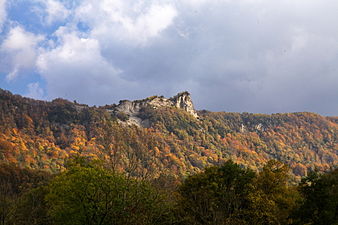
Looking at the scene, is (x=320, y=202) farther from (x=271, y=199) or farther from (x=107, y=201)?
(x=107, y=201)

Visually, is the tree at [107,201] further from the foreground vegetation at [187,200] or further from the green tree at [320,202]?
the green tree at [320,202]

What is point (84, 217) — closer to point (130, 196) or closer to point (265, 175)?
point (130, 196)

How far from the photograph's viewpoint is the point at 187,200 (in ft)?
146

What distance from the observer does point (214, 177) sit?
47.2 metres

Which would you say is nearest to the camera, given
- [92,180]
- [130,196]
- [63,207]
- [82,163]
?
[130,196]

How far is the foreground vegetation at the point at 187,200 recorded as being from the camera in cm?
2808

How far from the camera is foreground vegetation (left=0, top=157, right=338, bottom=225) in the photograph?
28078 mm

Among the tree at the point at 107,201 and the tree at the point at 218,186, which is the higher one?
the tree at the point at 218,186

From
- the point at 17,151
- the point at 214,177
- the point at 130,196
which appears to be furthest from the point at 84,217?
the point at 17,151

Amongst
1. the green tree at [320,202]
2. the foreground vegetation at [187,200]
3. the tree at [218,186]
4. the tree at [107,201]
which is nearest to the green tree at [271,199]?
the foreground vegetation at [187,200]

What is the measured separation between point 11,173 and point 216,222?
9751cm

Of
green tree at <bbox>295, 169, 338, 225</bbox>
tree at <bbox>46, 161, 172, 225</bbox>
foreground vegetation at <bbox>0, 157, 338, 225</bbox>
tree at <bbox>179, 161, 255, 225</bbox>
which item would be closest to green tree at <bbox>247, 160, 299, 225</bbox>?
foreground vegetation at <bbox>0, 157, 338, 225</bbox>

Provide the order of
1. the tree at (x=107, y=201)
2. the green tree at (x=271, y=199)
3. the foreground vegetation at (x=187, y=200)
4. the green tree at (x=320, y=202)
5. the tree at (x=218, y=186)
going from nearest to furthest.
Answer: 1. the tree at (x=107, y=201)
2. the foreground vegetation at (x=187, y=200)
3. the green tree at (x=320, y=202)
4. the green tree at (x=271, y=199)
5. the tree at (x=218, y=186)

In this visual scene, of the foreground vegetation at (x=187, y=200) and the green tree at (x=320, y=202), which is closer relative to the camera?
the foreground vegetation at (x=187, y=200)
